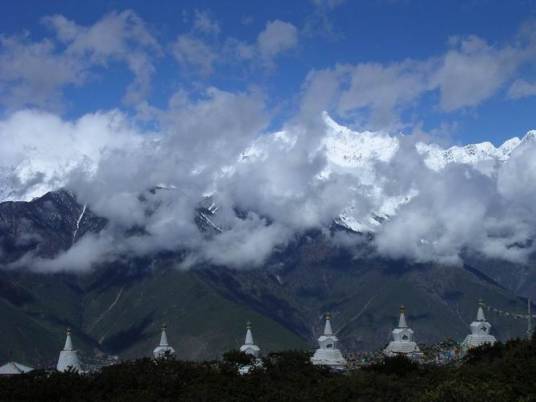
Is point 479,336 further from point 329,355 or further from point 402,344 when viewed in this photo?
point 329,355

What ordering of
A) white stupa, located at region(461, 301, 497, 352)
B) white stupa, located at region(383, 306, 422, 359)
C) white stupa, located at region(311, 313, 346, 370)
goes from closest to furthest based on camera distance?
1. white stupa, located at region(311, 313, 346, 370)
2. white stupa, located at region(383, 306, 422, 359)
3. white stupa, located at region(461, 301, 497, 352)

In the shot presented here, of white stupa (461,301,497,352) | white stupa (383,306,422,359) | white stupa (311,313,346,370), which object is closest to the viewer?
white stupa (311,313,346,370)

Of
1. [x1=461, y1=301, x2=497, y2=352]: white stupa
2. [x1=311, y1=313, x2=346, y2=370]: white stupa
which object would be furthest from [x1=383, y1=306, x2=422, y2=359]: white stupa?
[x1=311, y1=313, x2=346, y2=370]: white stupa

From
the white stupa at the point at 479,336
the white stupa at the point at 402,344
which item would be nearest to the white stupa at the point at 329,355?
the white stupa at the point at 402,344

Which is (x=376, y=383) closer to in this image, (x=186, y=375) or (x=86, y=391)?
(x=186, y=375)

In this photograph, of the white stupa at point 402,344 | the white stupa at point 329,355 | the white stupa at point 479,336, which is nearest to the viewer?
the white stupa at point 329,355

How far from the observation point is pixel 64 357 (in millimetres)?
155625

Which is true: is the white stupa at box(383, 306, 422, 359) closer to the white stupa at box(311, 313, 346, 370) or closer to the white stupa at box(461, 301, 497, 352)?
the white stupa at box(461, 301, 497, 352)

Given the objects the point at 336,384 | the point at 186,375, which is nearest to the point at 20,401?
the point at 186,375

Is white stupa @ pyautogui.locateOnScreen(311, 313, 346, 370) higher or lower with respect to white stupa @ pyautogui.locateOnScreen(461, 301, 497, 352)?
lower

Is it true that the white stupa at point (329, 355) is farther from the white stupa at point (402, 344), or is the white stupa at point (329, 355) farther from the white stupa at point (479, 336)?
the white stupa at point (479, 336)

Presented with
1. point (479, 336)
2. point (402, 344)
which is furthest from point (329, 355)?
point (479, 336)

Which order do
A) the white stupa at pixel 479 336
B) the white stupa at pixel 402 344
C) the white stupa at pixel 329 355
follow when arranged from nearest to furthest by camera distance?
the white stupa at pixel 329 355
the white stupa at pixel 402 344
the white stupa at pixel 479 336

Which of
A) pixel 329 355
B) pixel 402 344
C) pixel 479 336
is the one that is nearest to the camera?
pixel 329 355
